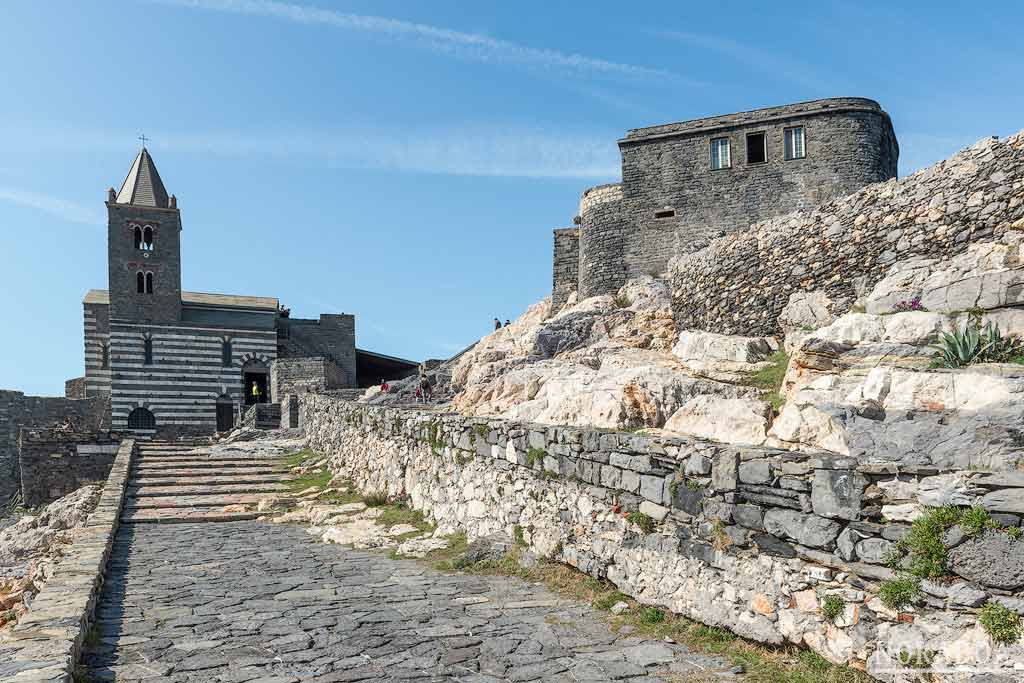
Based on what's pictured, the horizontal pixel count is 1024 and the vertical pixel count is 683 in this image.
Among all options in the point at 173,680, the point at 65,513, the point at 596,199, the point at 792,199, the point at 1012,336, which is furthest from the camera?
the point at 596,199

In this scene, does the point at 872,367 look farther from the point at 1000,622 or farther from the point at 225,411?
the point at 225,411

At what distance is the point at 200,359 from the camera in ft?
134

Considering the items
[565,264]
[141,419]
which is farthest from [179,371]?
[565,264]

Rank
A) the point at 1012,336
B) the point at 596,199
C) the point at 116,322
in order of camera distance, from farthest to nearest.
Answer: the point at 116,322 < the point at 596,199 < the point at 1012,336

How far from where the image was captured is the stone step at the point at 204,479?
15672mm

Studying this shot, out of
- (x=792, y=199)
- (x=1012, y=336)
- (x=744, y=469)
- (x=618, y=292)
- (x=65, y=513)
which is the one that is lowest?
(x=65, y=513)

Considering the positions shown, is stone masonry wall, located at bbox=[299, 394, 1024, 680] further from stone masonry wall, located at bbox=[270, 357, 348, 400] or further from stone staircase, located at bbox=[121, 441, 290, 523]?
stone masonry wall, located at bbox=[270, 357, 348, 400]

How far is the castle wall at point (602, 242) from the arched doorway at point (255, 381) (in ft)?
70.9

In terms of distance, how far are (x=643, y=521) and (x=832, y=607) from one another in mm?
2021

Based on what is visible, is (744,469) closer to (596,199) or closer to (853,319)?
(853,319)

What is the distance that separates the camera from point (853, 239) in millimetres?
15695

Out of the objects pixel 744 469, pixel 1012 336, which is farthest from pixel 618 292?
pixel 744 469

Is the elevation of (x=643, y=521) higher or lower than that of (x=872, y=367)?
lower

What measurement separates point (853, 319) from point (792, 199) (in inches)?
539
